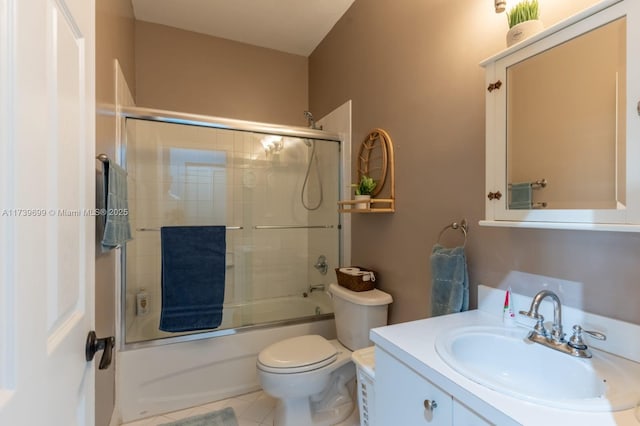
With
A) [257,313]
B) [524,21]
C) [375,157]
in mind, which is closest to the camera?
[524,21]

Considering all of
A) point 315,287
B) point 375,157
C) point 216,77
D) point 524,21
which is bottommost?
point 315,287

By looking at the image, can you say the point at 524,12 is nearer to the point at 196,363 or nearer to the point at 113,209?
the point at 113,209

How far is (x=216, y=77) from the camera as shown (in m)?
2.75

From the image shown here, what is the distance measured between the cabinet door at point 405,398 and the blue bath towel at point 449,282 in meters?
0.43

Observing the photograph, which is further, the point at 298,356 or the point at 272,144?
the point at 272,144

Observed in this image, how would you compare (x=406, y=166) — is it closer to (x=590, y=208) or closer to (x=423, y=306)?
(x=423, y=306)

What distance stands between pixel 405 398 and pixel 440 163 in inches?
40.6

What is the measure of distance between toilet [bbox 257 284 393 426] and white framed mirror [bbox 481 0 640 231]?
0.95 meters

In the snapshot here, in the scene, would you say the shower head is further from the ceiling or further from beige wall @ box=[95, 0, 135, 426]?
beige wall @ box=[95, 0, 135, 426]

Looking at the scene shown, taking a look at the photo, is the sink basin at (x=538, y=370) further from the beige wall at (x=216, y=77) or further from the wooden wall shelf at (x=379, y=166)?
the beige wall at (x=216, y=77)

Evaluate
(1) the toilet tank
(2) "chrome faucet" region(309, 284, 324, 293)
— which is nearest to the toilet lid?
(1) the toilet tank

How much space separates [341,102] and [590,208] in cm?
187

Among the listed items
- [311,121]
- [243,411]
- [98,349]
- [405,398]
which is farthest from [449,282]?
[311,121]

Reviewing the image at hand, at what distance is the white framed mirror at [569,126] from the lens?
786mm
